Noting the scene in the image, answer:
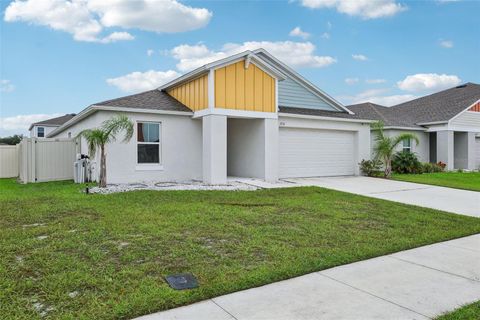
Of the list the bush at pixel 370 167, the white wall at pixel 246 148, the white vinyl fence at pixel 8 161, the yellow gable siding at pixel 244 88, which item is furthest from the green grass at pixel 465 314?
the white vinyl fence at pixel 8 161

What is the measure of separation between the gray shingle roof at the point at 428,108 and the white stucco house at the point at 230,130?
5.24m

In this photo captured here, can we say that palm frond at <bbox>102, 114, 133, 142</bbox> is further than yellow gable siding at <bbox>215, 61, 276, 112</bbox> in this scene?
No

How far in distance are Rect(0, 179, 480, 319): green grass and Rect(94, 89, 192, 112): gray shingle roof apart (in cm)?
447

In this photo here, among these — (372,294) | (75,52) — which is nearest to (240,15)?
(75,52)

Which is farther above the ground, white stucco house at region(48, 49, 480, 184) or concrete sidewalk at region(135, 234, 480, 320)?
white stucco house at region(48, 49, 480, 184)

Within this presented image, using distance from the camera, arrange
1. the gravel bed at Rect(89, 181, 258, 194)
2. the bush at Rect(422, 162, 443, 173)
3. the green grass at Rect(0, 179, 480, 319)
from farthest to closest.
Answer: the bush at Rect(422, 162, 443, 173) < the gravel bed at Rect(89, 181, 258, 194) < the green grass at Rect(0, 179, 480, 319)

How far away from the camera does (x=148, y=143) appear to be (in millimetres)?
13859

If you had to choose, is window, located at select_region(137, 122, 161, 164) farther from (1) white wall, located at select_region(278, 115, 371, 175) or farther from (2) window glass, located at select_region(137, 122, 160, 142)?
(1) white wall, located at select_region(278, 115, 371, 175)

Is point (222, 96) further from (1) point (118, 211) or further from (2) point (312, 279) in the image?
(2) point (312, 279)

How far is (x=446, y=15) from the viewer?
49.1 ft

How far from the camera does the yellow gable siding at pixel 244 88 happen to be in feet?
44.7

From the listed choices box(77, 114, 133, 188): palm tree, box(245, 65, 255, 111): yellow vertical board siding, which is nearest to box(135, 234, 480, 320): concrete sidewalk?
box(77, 114, 133, 188): palm tree

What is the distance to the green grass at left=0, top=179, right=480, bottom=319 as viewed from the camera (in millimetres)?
3666

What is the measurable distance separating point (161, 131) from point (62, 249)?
9.25m
